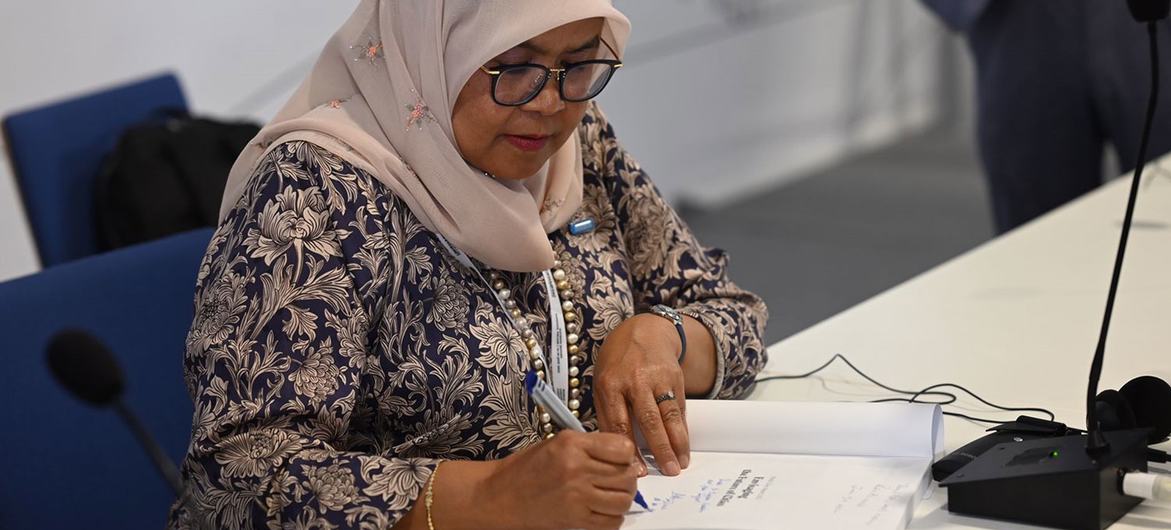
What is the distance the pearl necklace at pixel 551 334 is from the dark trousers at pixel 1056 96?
5.14 feet

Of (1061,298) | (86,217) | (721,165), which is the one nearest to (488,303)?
(1061,298)

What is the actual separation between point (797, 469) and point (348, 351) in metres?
0.43

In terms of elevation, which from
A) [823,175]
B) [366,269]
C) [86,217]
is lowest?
[823,175]

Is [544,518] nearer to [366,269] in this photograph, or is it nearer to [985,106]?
[366,269]

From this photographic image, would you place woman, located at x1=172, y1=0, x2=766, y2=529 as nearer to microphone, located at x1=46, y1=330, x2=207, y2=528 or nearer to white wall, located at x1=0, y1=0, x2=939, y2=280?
microphone, located at x1=46, y1=330, x2=207, y2=528

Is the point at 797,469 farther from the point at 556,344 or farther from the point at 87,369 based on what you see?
the point at 87,369

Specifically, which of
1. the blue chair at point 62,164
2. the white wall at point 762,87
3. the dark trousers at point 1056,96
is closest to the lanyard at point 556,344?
the blue chair at point 62,164

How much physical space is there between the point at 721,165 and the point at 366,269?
4083 mm

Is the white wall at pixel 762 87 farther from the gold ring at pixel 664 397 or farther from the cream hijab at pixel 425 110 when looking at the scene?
the gold ring at pixel 664 397

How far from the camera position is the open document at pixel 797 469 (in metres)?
1.11

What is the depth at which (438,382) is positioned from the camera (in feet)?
4.24

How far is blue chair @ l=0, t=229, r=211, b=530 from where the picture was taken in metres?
1.40

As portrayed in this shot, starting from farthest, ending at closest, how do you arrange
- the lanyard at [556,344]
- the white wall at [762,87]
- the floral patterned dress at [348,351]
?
the white wall at [762,87] < the lanyard at [556,344] < the floral patterned dress at [348,351]

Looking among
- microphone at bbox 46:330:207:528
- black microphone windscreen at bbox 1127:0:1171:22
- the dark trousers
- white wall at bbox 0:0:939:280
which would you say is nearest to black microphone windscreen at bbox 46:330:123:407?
microphone at bbox 46:330:207:528
